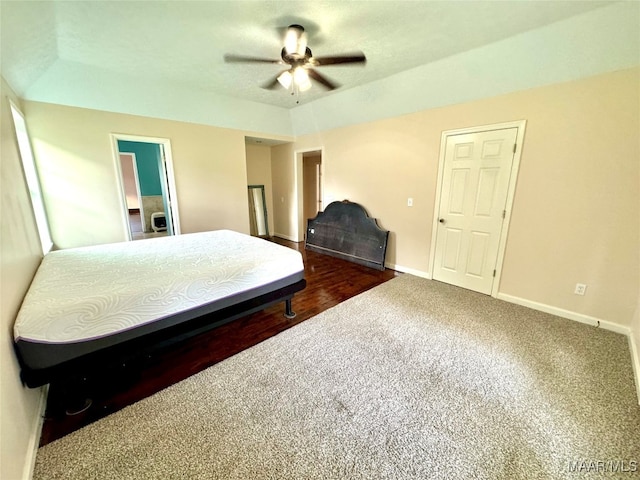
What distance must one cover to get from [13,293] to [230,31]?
2.46 m

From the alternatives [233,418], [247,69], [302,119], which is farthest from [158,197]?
[233,418]

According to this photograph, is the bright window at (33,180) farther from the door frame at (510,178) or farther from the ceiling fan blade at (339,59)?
the door frame at (510,178)

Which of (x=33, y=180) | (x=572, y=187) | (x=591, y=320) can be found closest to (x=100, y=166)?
(x=33, y=180)

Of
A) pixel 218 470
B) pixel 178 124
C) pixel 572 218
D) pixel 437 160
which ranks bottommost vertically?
pixel 218 470

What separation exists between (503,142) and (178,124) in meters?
4.37

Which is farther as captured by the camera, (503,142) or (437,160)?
(437,160)

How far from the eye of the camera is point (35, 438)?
1266mm

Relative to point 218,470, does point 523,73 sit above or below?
above

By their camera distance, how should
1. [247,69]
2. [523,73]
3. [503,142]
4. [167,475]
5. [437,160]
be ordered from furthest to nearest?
[437,160]
[247,69]
[503,142]
[523,73]
[167,475]

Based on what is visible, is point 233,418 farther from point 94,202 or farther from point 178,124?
point 178,124

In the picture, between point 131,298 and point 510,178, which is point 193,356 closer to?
point 131,298

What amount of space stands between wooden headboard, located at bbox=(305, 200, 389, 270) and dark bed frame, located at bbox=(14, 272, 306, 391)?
2.23 meters

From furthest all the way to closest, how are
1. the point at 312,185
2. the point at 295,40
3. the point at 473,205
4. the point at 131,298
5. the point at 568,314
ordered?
the point at 312,185
the point at 473,205
the point at 568,314
the point at 295,40
the point at 131,298

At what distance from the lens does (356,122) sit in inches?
157
